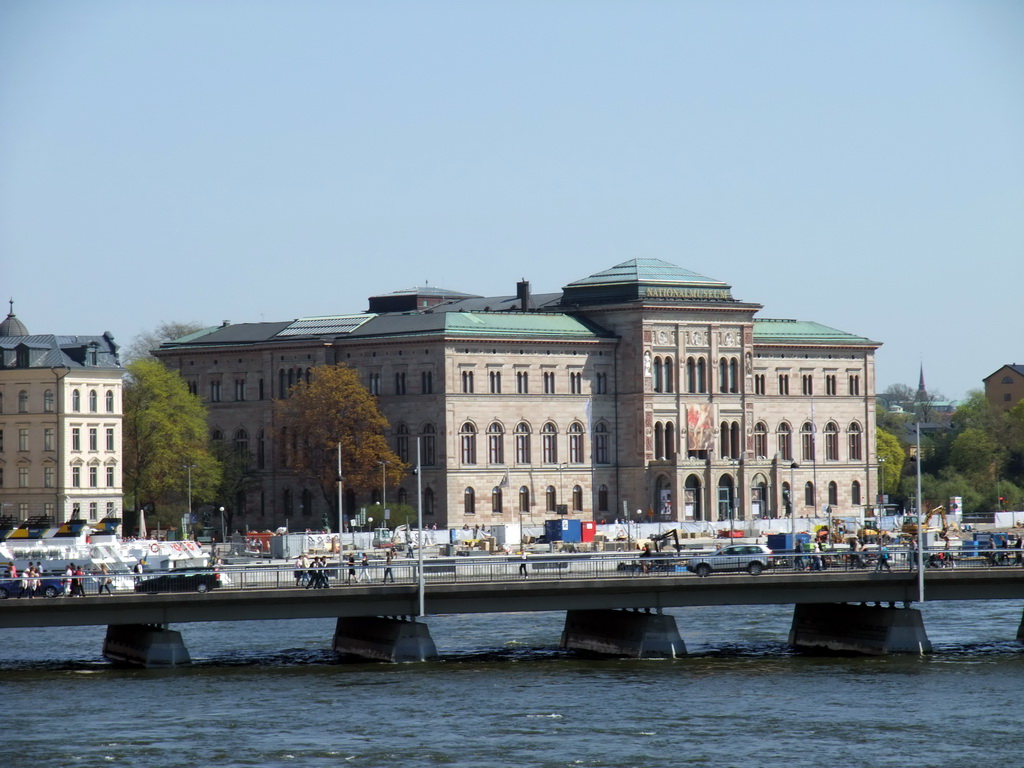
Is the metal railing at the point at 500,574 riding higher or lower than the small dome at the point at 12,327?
lower

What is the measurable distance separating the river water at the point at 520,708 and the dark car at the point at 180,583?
3.23 metres

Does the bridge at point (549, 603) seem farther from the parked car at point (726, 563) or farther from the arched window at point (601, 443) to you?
the arched window at point (601, 443)

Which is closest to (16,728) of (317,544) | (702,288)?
(317,544)

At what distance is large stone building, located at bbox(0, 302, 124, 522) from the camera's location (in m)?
170

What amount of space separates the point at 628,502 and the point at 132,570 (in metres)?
71.9

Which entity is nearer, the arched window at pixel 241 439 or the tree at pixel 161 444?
the tree at pixel 161 444

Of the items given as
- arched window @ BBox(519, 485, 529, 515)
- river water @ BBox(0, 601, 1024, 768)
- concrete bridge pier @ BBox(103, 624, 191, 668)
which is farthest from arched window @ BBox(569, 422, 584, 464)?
concrete bridge pier @ BBox(103, 624, 191, 668)

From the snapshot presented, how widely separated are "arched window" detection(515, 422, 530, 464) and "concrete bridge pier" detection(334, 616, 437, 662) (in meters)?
85.0

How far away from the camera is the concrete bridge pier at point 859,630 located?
101750 mm

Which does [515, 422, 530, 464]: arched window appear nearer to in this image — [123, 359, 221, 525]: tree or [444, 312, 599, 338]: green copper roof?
[444, 312, 599, 338]: green copper roof

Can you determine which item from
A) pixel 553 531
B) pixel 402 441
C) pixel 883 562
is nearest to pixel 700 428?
pixel 402 441

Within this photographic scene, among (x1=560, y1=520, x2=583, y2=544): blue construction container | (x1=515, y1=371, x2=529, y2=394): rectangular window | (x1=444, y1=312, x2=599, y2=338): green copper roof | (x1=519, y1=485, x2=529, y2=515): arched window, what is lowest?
(x1=560, y1=520, x2=583, y2=544): blue construction container

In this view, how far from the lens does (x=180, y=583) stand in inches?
4018

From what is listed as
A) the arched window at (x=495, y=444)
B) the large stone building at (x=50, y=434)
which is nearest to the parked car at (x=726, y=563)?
the large stone building at (x=50, y=434)
